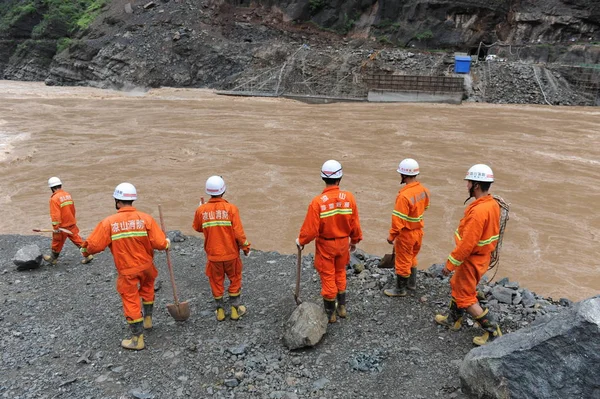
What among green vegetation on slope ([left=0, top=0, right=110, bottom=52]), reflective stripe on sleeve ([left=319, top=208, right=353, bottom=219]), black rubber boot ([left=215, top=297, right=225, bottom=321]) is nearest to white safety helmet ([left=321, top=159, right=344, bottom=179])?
reflective stripe on sleeve ([left=319, top=208, right=353, bottom=219])

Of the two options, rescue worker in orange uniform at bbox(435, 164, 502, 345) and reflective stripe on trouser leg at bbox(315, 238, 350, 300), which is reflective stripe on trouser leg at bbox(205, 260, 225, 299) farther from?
rescue worker in orange uniform at bbox(435, 164, 502, 345)

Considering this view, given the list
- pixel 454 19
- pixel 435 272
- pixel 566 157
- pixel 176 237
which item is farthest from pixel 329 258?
pixel 454 19

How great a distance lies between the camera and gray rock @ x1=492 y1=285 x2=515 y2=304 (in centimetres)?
493

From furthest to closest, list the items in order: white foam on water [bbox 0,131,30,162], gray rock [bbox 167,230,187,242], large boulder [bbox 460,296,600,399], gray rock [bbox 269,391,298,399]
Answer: white foam on water [bbox 0,131,30,162]
gray rock [bbox 167,230,187,242]
gray rock [bbox 269,391,298,399]
large boulder [bbox 460,296,600,399]

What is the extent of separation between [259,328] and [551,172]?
12.5 metres

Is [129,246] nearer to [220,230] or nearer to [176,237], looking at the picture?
[220,230]

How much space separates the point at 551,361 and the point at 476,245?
130 centimetres

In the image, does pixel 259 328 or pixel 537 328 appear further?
pixel 259 328

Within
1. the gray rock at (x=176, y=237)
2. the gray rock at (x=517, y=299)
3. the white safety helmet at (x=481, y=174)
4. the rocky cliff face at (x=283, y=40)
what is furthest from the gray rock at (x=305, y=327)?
the rocky cliff face at (x=283, y=40)

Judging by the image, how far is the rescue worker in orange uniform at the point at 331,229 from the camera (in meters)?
4.36

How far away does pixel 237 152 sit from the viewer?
16.2m

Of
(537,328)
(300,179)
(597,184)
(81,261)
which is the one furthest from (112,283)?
(597,184)

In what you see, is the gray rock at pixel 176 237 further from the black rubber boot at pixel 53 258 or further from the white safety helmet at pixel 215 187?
the white safety helmet at pixel 215 187

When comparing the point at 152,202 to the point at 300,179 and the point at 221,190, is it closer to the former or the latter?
the point at 300,179
